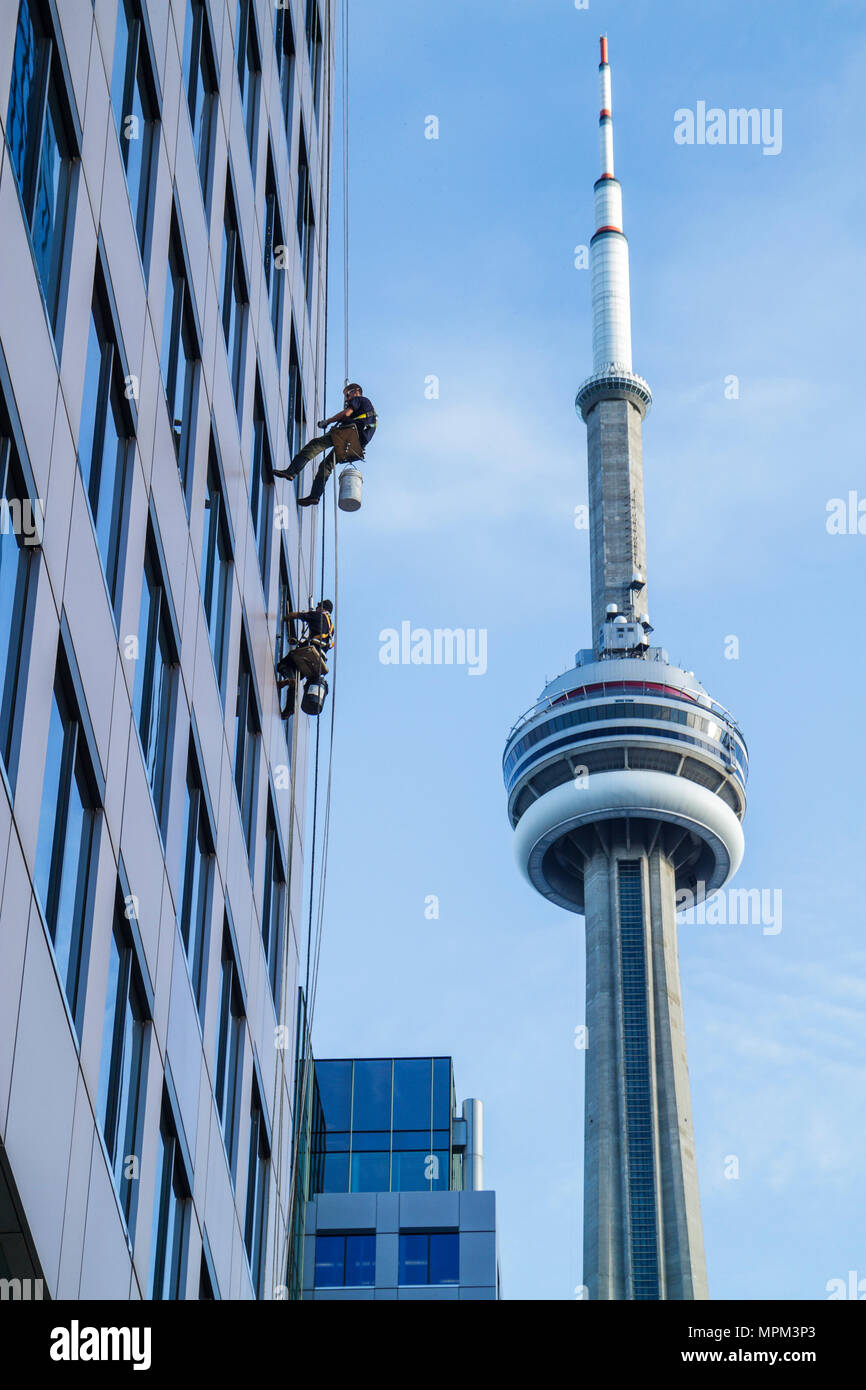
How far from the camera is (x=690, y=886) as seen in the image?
146m

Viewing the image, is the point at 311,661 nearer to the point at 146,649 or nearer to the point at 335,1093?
the point at 146,649

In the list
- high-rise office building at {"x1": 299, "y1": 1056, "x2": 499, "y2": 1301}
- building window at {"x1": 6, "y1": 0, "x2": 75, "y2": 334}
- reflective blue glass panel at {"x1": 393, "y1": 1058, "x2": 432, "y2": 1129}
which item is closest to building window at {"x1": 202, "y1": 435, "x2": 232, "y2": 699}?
building window at {"x1": 6, "y1": 0, "x2": 75, "y2": 334}

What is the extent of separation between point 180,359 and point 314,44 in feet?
53.7

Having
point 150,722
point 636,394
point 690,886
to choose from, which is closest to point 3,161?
point 150,722

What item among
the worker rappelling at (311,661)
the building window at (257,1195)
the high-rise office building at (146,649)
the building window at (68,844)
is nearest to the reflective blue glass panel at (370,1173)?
the high-rise office building at (146,649)

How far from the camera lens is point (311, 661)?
3203cm

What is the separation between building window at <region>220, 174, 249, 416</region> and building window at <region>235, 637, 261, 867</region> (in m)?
3.94

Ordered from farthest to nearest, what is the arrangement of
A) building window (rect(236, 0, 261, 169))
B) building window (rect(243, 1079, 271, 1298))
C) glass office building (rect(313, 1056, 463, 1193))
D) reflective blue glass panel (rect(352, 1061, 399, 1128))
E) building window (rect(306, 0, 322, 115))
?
reflective blue glass panel (rect(352, 1061, 399, 1128))
glass office building (rect(313, 1056, 463, 1193))
building window (rect(306, 0, 322, 115))
building window (rect(236, 0, 261, 169))
building window (rect(243, 1079, 271, 1298))

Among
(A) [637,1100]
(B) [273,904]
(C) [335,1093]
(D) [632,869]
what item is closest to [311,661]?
(B) [273,904]

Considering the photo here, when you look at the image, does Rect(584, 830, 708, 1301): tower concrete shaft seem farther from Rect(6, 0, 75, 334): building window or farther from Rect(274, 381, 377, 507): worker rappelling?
Rect(6, 0, 75, 334): building window

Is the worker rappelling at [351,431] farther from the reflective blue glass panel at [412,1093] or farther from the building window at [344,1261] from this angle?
the reflective blue glass panel at [412,1093]

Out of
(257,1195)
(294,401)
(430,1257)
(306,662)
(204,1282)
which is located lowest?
(204,1282)

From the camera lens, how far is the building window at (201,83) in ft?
89.9

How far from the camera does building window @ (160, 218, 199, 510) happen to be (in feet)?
83.1
